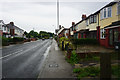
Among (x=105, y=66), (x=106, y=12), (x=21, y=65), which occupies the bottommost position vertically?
(x=21, y=65)

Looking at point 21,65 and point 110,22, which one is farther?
point 110,22

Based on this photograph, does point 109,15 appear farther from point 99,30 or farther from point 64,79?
point 64,79

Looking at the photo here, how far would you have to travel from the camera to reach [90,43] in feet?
60.4

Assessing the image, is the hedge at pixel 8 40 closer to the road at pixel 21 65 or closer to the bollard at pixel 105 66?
the road at pixel 21 65

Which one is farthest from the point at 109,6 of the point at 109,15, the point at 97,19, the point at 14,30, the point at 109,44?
the point at 14,30

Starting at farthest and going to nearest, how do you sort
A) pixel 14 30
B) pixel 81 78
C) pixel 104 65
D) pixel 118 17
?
pixel 14 30 < pixel 118 17 < pixel 81 78 < pixel 104 65

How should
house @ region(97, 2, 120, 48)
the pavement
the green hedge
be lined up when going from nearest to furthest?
the pavement
house @ region(97, 2, 120, 48)
the green hedge

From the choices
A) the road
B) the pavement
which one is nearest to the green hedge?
the road

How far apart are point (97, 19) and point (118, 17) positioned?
237 inches

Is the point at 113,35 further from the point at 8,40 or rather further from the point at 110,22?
the point at 8,40

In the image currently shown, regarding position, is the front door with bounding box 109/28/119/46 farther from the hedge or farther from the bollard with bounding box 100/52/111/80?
→ the hedge

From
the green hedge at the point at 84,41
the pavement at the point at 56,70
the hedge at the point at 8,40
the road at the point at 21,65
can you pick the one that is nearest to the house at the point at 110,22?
the green hedge at the point at 84,41

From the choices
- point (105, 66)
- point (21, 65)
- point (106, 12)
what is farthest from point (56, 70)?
point (106, 12)

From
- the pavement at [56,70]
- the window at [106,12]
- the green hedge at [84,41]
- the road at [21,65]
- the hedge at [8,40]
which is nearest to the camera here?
the pavement at [56,70]
